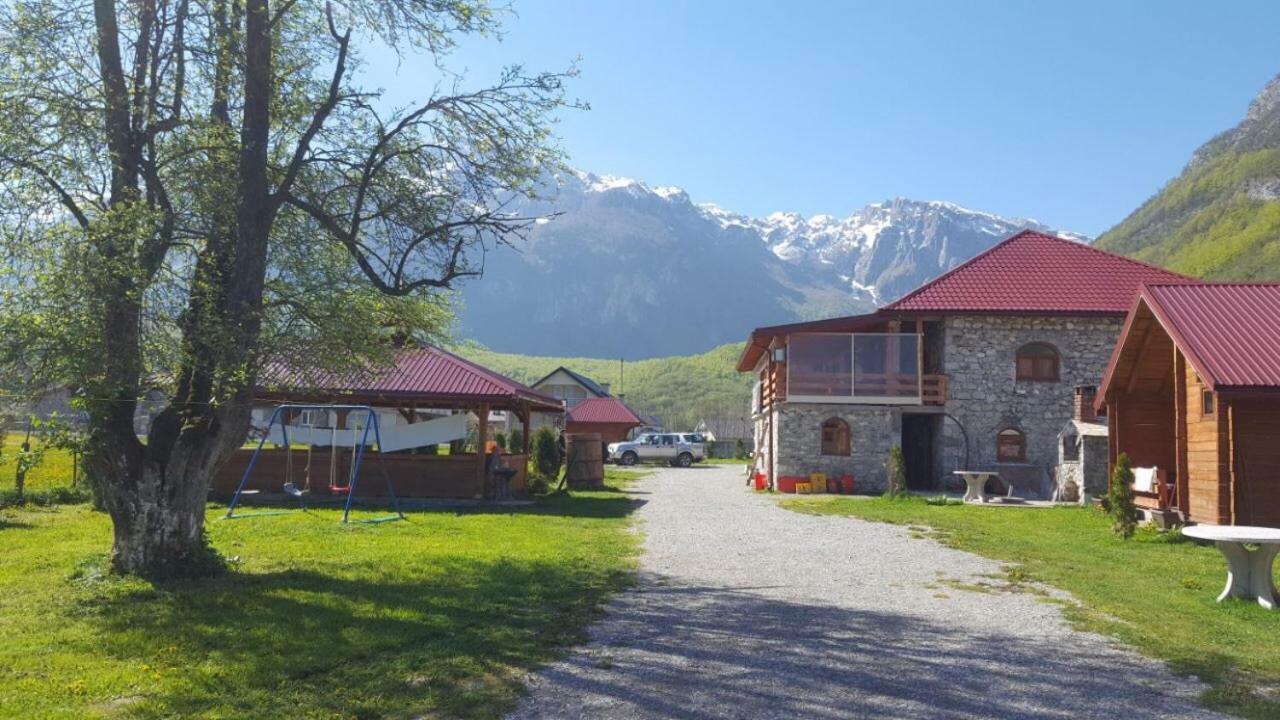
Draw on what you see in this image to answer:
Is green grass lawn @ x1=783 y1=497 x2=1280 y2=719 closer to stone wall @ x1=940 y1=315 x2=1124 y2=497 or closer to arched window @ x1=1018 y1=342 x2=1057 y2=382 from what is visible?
stone wall @ x1=940 y1=315 x2=1124 y2=497

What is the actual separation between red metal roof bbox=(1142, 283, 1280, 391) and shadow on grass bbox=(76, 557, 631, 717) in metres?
8.49

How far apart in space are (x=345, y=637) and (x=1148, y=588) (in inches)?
289

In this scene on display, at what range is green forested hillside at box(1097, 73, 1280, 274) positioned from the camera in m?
56.2

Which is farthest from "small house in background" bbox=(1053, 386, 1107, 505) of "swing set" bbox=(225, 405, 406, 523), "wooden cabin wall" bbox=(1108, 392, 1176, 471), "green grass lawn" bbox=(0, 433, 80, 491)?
"green grass lawn" bbox=(0, 433, 80, 491)

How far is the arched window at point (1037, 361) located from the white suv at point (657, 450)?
22.8 metres

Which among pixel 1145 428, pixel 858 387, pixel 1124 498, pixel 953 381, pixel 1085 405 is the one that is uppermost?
pixel 953 381

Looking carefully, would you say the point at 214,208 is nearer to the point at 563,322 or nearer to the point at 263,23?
the point at 263,23

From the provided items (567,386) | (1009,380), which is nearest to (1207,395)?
(1009,380)

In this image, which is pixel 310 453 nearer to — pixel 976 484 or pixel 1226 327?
pixel 976 484

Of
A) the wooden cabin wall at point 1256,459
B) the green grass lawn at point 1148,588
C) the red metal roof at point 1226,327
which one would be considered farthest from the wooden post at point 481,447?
the wooden cabin wall at point 1256,459

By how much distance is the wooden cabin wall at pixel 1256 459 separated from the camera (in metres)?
12.3

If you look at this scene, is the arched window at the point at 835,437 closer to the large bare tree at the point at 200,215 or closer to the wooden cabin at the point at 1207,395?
the wooden cabin at the point at 1207,395

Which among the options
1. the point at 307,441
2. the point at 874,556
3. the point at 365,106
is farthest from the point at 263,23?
the point at 307,441

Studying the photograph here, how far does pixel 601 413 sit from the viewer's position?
55125mm
